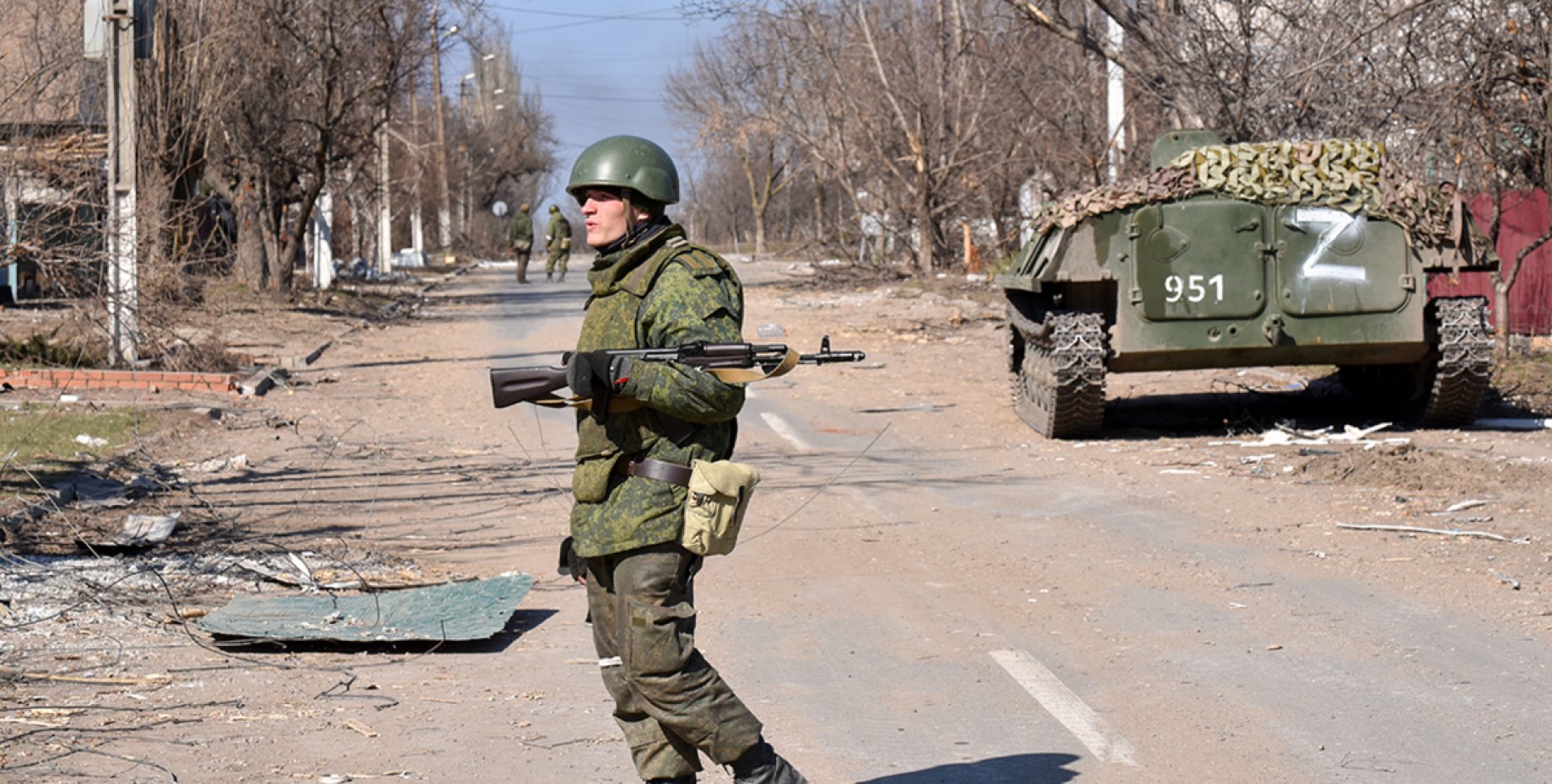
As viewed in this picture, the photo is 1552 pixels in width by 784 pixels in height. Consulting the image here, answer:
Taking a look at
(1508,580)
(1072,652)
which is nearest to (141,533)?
(1072,652)

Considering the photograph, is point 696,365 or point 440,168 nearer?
point 696,365

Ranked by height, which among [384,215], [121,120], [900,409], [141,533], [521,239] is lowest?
[141,533]

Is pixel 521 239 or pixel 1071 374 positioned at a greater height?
pixel 521 239

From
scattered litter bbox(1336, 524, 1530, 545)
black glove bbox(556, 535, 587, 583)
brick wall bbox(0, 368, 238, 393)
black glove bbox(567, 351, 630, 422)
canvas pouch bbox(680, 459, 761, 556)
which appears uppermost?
black glove bbox(567, 351, 630, 422)

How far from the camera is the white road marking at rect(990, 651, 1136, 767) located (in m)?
5.48

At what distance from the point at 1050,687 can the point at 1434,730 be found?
1253mm

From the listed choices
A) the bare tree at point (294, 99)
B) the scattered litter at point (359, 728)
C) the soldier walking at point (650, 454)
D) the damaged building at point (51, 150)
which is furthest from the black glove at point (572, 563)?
the bare tree at point (294, 99)

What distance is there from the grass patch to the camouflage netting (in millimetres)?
6840

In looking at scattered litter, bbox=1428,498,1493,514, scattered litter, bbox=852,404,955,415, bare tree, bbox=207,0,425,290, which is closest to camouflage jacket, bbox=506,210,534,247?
bare tree, bbox=207,0,425,290

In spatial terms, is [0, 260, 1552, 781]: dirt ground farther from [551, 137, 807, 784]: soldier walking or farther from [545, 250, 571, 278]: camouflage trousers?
[545, 250, 571, 278]: camouflage trousers

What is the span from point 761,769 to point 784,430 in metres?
9.68

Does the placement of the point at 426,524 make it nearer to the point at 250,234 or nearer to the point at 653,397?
the point at 653,397

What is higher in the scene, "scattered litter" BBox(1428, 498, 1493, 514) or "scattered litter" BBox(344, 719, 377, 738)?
"scattered litter" BBox(1428, 498, 1493, 514)

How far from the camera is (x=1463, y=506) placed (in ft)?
32.4
